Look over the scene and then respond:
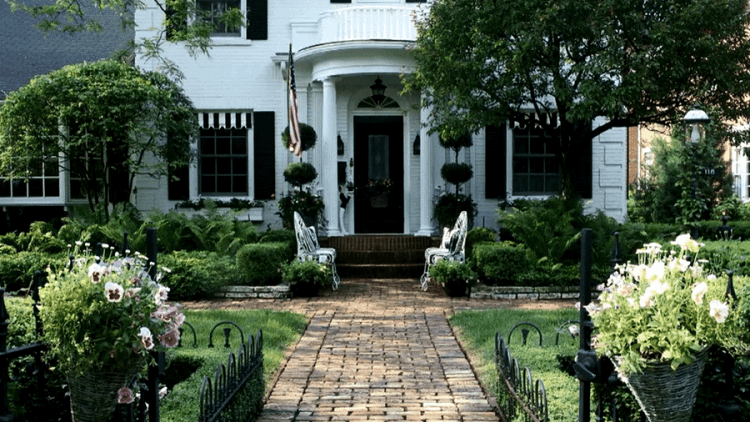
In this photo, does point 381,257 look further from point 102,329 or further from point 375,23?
point 102,329

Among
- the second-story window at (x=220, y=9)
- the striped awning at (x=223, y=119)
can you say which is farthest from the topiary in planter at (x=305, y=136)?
the second-story window at (x=220, y=9)

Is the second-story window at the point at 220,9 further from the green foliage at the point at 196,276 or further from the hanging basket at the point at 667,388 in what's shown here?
the hanging basket at the point at 667,388

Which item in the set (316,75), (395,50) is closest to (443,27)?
(395,50)

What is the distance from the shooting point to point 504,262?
477 inches

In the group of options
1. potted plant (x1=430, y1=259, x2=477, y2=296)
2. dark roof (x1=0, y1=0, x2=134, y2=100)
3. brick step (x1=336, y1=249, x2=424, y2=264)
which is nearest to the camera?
potted plant (x1=430, y1=259, x2=477, y2=296)

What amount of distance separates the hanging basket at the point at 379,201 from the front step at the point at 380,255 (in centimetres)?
125

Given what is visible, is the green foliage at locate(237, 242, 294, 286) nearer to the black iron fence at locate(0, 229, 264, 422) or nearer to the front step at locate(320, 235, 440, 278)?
the front step at locate(320, 235, 440, 278)

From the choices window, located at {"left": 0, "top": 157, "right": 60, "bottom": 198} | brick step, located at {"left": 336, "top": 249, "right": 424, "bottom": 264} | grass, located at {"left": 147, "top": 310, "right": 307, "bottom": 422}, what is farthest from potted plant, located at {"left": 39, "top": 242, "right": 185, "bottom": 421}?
window, located at {"left": 0, "top": 157, "right": 60, "bottom": 198}

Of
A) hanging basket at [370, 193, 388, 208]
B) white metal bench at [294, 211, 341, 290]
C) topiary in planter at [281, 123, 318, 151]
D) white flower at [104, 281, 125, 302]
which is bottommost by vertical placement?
white metal bench at [294, 211, 341, 290]

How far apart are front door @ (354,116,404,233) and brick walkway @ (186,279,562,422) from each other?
5.03 meters

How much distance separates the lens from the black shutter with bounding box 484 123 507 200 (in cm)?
1636

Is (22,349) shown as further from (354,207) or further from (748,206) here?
(748,206)

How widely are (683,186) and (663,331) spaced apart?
18196mm

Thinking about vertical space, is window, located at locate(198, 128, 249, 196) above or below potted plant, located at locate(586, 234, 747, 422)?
above
